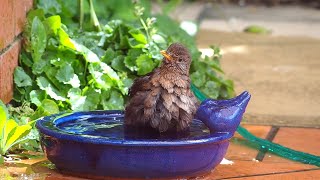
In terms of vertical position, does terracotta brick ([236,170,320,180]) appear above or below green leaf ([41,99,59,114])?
below

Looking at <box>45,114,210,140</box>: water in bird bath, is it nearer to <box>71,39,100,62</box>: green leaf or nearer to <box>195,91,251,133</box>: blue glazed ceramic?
<box>195,91,251,133</box>: blue glazed ceramic

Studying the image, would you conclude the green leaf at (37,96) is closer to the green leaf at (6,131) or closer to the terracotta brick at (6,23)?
the terracotta brick at (6,23)

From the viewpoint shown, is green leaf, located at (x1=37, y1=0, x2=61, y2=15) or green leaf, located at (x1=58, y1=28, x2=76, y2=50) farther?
green leaf, located at (x1=37, y1=0, x2=61, y2=15)

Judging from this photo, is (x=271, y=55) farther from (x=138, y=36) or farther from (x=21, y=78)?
(x=21, y=78)

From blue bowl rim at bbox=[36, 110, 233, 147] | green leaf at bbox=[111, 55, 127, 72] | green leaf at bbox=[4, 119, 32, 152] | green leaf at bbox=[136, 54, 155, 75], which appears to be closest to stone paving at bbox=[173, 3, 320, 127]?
green leaf at bbox=[136, 54, 155, 75]

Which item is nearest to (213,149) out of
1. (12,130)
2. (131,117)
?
(131,117)

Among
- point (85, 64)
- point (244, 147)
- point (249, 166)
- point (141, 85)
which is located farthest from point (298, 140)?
point (85, 64)
